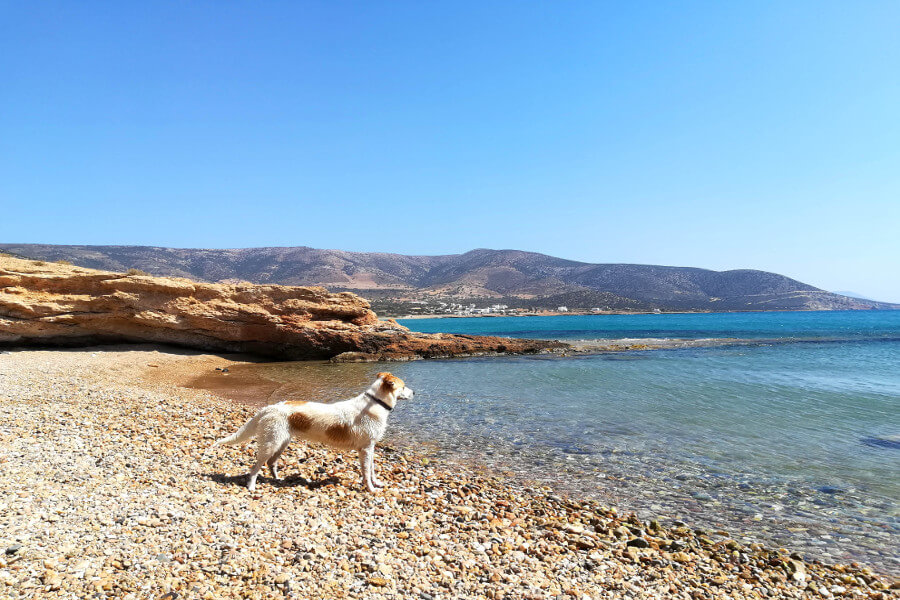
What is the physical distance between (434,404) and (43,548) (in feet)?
33.6

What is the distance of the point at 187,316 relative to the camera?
2156 centimetres

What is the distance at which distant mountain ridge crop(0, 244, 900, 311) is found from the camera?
104 m

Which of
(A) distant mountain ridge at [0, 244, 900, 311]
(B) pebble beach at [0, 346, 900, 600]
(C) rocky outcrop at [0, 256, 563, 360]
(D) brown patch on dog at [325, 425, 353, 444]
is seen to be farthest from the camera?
(A) distant mountain ridge at [0, 244, 900, 311]

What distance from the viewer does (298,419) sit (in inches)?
237

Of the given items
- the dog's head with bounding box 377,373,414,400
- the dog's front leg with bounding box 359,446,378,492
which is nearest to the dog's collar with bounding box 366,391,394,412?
the dog's head with bounding box 377,373,414,400

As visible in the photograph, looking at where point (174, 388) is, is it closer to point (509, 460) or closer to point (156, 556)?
point (509, 460)

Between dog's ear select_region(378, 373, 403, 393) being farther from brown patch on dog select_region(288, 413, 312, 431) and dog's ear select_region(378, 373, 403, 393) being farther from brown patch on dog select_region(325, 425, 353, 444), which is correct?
brown patch on dog select_region(288, 413, 312, 431)

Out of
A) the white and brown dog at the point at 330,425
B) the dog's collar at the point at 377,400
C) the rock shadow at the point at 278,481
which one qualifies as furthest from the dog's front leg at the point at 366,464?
the dog's collar at the point at 377,400

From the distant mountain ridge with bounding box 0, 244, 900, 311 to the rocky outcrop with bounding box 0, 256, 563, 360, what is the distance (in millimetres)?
76526

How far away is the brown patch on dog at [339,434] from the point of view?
6070 mm

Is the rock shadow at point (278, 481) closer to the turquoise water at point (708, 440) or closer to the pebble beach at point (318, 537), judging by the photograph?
the pebble beach at point (318, 537)

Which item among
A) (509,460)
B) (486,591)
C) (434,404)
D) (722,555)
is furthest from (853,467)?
(434,404)

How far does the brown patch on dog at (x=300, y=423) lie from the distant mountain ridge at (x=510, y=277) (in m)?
95.8

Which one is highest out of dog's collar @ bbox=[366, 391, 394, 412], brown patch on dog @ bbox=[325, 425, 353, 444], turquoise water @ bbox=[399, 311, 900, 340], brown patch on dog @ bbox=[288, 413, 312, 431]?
→ dog's collar @ bbox=[366, 391, 394, 412]
